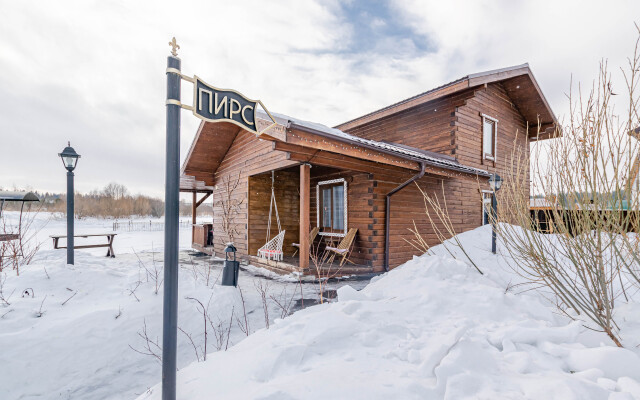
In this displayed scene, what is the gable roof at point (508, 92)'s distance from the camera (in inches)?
344

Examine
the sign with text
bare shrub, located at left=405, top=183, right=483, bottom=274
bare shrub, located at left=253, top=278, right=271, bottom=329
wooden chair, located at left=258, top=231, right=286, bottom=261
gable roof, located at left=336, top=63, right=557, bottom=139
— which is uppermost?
gable roof, located at left=336, top=63, right=557, bottom=139

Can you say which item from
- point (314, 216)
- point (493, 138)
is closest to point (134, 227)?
point (314, 216)

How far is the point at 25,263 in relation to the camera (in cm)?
550

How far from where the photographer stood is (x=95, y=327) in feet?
11.2

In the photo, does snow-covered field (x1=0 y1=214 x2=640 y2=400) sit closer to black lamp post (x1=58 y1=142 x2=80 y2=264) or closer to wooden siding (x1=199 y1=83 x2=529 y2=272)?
black lamp post (x1=58 y1=142 x2=80 y2=264)

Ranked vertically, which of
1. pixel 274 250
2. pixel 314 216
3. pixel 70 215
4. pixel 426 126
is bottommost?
pixel 274 250

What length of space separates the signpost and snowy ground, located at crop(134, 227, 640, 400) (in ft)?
1.07

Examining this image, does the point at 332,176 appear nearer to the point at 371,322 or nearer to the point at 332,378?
the point at 371,322

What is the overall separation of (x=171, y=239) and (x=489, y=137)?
38.9 feet

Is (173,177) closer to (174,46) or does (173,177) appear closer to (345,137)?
(174,46)

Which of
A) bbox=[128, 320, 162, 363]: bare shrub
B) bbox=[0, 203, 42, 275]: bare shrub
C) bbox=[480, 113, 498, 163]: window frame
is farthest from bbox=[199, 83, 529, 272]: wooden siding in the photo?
bbox=[0, 203, 42, 275]: bare shrub

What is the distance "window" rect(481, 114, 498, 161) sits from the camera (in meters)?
10.3

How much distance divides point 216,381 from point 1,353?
2.73 m

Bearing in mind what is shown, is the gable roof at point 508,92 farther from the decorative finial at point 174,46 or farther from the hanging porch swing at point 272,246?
the decorative finial at point 174,46
